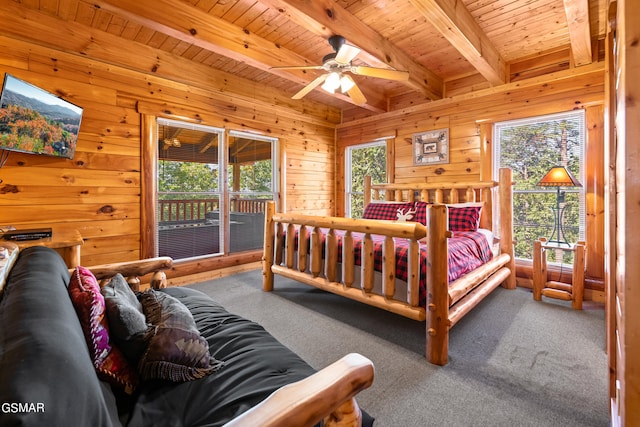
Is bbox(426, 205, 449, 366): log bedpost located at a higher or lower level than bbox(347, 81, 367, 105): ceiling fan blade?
lower

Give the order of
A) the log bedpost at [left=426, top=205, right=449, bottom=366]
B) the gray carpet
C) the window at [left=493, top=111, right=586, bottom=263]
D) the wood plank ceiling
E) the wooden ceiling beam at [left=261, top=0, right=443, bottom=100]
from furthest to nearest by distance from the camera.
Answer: the window at [left=493, top=111, right=586, bottom=263], the wood plank ceiling, the wooden ceiling beam at [left=261, top=0, right=443, bottom=100], the log bedpost at [left=426, top=205, right=449, bottom=366], the gray carpet

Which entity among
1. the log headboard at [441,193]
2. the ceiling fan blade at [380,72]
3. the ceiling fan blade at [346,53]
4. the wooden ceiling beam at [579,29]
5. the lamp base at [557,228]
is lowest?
the lamp base at [557,228]

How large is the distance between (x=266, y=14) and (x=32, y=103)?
80.8 inches

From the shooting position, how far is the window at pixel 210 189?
139 inches

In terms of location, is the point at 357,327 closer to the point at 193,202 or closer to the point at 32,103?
the point at 193,202

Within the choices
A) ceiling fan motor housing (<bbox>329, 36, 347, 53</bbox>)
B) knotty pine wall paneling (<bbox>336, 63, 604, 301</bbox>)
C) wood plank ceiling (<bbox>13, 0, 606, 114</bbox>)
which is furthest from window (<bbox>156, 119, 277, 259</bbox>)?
ceiling fan motor housing (<bbox>329, 36, 347, 53</bbox>)

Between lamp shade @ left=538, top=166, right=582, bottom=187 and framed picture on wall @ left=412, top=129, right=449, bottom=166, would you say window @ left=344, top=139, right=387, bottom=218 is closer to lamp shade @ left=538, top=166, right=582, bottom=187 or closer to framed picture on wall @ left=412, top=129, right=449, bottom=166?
framed picture on wall @ left=412, top=129, right=449, bottom=166

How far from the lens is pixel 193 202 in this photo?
3766mm

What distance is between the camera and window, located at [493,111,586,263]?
316cm

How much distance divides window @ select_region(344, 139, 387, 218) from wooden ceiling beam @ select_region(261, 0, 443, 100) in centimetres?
148

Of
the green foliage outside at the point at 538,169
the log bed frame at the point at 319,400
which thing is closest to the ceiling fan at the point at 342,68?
the green foliage outside at the point at 538,169

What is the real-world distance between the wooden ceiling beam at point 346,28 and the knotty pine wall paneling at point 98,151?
70.0 inches

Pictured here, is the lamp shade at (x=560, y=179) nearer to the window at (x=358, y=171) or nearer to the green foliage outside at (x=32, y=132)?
the window at (x=358, y=171)

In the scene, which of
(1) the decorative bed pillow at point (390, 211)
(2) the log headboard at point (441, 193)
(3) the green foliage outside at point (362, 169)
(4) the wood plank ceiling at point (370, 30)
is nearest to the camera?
(4) the wood plank ceiling at point (370, 30)
